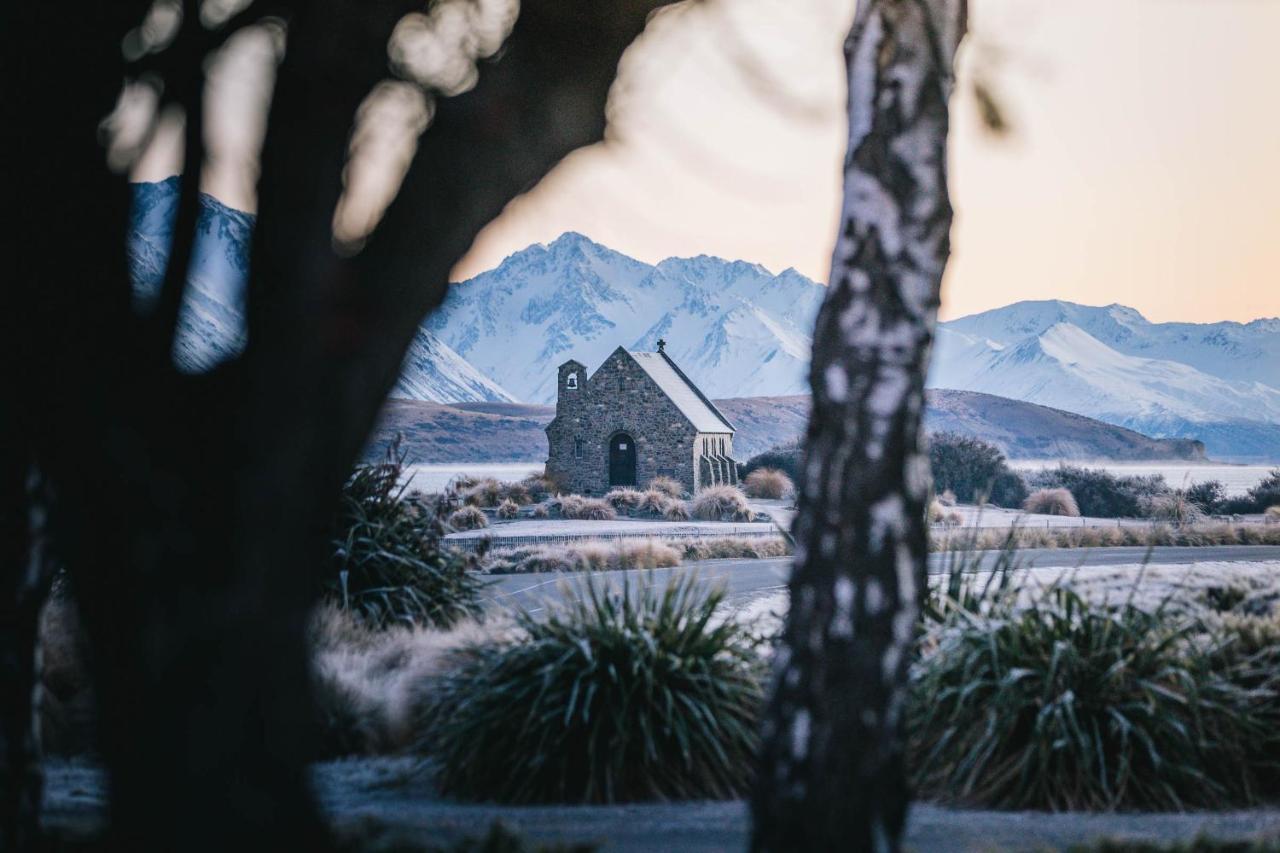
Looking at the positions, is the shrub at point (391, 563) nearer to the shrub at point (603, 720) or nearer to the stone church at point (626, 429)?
the shrub at point (603, 720)

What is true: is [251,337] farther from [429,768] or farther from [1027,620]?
[1027,620]

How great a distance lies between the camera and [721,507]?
44.3 meters

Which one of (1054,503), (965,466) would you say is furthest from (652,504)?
(965,466)

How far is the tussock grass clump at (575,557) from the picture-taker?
25.0 m

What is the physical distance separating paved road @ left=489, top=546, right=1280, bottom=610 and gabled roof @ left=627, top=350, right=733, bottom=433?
69.8 feet

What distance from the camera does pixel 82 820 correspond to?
607cm

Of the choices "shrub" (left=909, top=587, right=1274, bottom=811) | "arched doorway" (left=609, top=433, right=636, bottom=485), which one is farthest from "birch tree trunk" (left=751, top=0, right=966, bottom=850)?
"arched doorway" (left=609, top=433, right=636, bottom=485)

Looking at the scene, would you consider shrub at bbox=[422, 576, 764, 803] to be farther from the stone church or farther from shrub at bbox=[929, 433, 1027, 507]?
shrub at bbox=[929, 433, 1027, 507]

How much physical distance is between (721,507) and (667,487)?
16.9 feet

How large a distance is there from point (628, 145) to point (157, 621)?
3227mm

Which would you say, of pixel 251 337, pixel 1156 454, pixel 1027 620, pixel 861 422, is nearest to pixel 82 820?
pixel 251 337

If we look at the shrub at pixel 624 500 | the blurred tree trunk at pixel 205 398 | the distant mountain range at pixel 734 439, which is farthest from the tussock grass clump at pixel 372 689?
the distant mountain range at pixel 734 439

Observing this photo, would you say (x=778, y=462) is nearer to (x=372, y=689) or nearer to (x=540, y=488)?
(x=540, y=488)

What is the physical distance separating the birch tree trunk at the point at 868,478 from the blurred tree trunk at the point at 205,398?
4.79 feet
